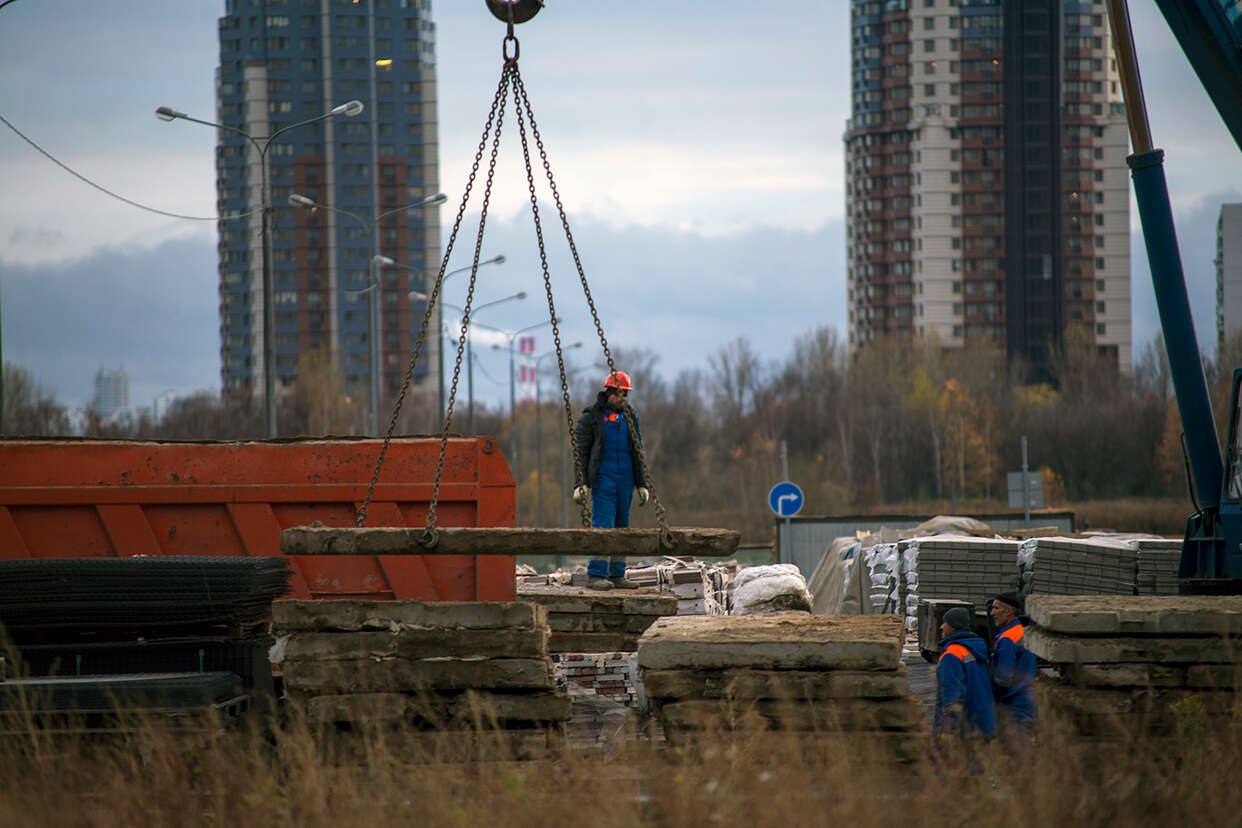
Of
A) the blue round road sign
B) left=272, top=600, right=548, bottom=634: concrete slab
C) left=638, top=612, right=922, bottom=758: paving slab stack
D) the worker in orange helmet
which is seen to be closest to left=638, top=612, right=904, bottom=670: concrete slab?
left=638, top=612, right=922, bottom=758: paving slab stack

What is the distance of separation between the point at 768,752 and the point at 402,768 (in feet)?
6.22

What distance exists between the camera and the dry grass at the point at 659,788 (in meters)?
6.92

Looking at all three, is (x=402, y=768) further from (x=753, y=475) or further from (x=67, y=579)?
(x=753, y=475)

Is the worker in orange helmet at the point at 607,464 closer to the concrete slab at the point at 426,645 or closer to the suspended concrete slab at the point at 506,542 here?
the suspended concrete slab at the point at 506,542

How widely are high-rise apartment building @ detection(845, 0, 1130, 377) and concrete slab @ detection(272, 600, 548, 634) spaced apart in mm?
84257

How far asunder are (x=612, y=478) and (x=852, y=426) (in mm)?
76561

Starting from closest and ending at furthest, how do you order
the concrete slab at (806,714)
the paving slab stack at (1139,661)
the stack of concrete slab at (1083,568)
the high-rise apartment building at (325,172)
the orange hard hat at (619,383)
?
the concrete slab at (806,714)
the paving slab stack at (1139,661)
the orange hard hat at (619,383)
the stack of concrete slab at (1083,568)
the high-rise apartment building at (325,172)

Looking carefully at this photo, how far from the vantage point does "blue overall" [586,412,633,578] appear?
1376cm

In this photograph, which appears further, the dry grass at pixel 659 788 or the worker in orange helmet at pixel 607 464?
the worker in orange helmet at pixel 607 464

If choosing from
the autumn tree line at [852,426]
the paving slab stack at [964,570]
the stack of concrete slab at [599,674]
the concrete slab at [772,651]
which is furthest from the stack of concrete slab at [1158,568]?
the autumn tree line at [852,426]

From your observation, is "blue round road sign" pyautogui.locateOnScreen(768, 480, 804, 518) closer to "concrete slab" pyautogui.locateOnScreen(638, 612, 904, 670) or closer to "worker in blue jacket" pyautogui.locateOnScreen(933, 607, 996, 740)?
"worker in blue jacket" pyautogui.locateOnScreen(933, 607, 996, 740)

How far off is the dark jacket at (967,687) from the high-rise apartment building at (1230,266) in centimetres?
2950

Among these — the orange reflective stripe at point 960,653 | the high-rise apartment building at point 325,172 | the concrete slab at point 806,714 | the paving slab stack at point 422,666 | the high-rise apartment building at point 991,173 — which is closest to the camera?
the concrete slab at point 806,714

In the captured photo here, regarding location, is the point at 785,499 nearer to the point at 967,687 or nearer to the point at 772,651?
the point at 967,687
